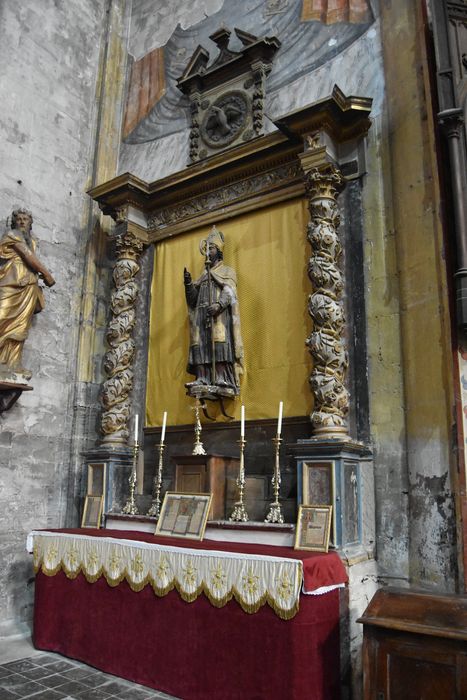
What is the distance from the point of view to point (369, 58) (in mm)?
5453

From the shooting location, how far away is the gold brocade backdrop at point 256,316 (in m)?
5.21

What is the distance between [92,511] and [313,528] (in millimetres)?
2507

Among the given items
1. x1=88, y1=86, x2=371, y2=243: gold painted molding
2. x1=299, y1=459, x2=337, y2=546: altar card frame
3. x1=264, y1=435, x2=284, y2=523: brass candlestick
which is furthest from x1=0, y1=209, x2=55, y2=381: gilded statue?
x1=299, y1=459, x2=337, y2=546: altar card frame

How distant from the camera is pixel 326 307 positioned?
15.6ft

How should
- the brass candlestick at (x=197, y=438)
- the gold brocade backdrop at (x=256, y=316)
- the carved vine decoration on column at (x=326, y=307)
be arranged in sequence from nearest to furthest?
the carved vine decoration on column at (x=326, y=307), the brass candlestick at (x=197, y=438), the gold brocade backdrop at (x=256, y=316)

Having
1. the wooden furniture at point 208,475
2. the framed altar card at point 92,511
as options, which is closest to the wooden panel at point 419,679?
the wooden furniture at point 208,475

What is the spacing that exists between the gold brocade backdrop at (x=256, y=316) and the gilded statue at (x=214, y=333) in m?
0.13

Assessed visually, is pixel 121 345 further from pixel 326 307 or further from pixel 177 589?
pixel 177 589

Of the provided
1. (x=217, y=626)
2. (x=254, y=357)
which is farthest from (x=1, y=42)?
(x=217, y=626)

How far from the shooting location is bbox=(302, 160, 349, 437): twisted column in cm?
459

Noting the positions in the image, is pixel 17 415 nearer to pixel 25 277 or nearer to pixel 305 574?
pixel 25 277

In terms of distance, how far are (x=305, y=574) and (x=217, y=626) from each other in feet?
2.51

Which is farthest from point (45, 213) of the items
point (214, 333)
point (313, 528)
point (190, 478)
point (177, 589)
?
point (313, 528)

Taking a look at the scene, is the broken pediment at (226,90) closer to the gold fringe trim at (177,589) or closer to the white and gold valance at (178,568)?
the white and gold valance at (178,568)
